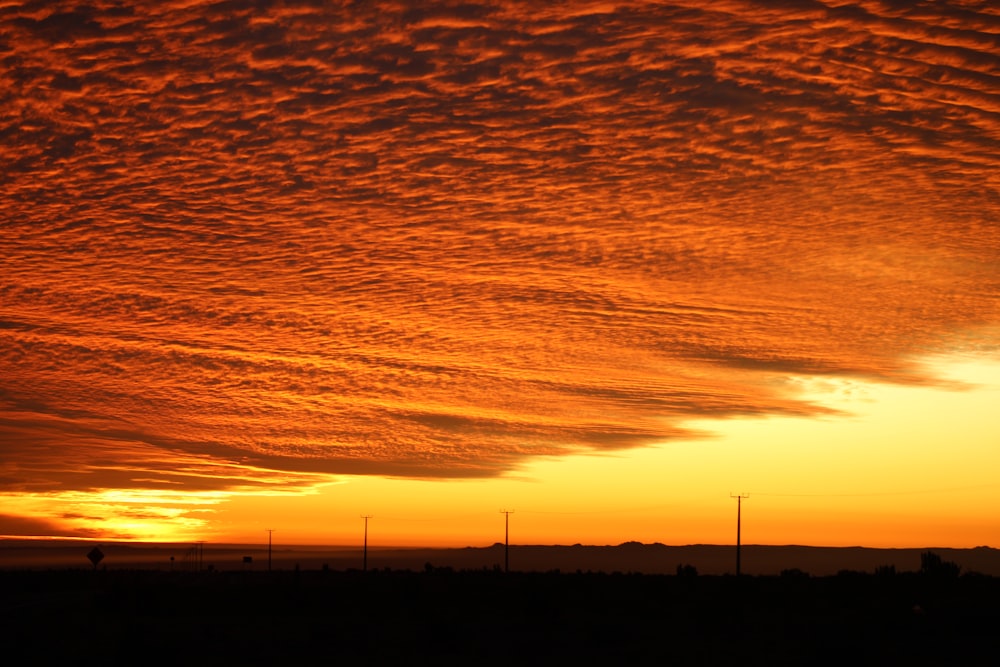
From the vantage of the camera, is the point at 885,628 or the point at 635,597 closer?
the point at 885,628

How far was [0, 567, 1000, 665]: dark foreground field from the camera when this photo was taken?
113ft

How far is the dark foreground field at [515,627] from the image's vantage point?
34469mm

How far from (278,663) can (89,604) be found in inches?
987

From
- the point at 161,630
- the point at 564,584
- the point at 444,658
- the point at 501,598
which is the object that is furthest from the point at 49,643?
the point at 564,584

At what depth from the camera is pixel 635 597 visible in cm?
5559

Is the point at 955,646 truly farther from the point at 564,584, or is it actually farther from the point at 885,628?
the point at 564,584

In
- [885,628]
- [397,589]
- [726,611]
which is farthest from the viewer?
[397,589]

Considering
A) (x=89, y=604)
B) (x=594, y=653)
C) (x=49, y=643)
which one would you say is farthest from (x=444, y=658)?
(x=89, y=604)

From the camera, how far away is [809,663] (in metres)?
32.6

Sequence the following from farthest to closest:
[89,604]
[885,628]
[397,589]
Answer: [397,589] < [89,604] < [885,628]

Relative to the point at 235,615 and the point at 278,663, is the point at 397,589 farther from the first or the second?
the point at 278,663

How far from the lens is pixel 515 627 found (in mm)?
41969

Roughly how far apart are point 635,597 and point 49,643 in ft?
94.4

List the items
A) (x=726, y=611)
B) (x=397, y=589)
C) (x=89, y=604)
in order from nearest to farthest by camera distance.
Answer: (x=726, y=611), (x=89, y=604), (x=397, y=589)
